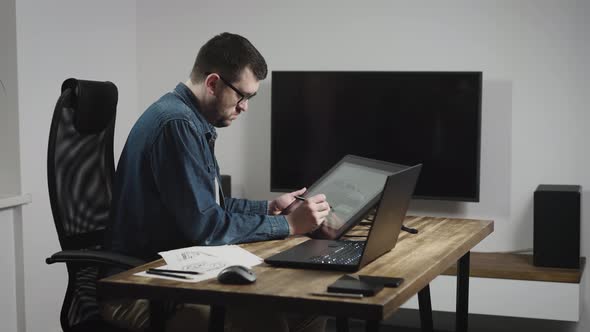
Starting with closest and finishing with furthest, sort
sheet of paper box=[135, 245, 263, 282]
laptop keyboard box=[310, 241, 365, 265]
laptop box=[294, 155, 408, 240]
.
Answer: sheet of paper box=[135, 245, 263, 282]
laptop keyboard box=[310, 241, 365, 265]
laptop box=[294, 155, 408, 240]

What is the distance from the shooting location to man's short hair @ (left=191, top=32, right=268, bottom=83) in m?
2.42

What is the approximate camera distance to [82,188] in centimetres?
246

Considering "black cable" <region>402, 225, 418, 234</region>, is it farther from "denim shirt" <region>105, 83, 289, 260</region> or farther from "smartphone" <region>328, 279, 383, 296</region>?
"smartphone" <region>328, 279, 383, 296</region>

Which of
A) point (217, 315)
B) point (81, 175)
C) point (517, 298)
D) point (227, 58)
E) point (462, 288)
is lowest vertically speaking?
point (517, 298)

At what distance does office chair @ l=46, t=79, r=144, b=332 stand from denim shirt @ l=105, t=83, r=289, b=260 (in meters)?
0.10

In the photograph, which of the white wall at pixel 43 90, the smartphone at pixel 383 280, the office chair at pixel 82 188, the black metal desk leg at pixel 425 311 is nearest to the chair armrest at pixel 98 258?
the office chair at pixel 82 188

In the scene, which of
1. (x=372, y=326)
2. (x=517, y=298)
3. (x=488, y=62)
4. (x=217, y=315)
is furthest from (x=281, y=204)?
(x=488, y=62)

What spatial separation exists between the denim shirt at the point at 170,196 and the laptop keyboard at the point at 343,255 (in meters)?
0.18

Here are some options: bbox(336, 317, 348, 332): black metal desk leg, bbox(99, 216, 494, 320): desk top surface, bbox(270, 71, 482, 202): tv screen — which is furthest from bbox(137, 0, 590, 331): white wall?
bbox(99, 216, 494, 320): desk top surface

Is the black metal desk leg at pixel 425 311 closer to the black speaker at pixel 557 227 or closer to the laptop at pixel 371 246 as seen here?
the laptop at pixel 371 246

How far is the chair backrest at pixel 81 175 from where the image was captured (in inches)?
89.0

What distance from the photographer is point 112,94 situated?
2535 mm

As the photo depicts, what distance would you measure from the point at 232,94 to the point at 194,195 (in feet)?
1.40

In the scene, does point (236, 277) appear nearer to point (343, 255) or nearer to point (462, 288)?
point (343, 255)
